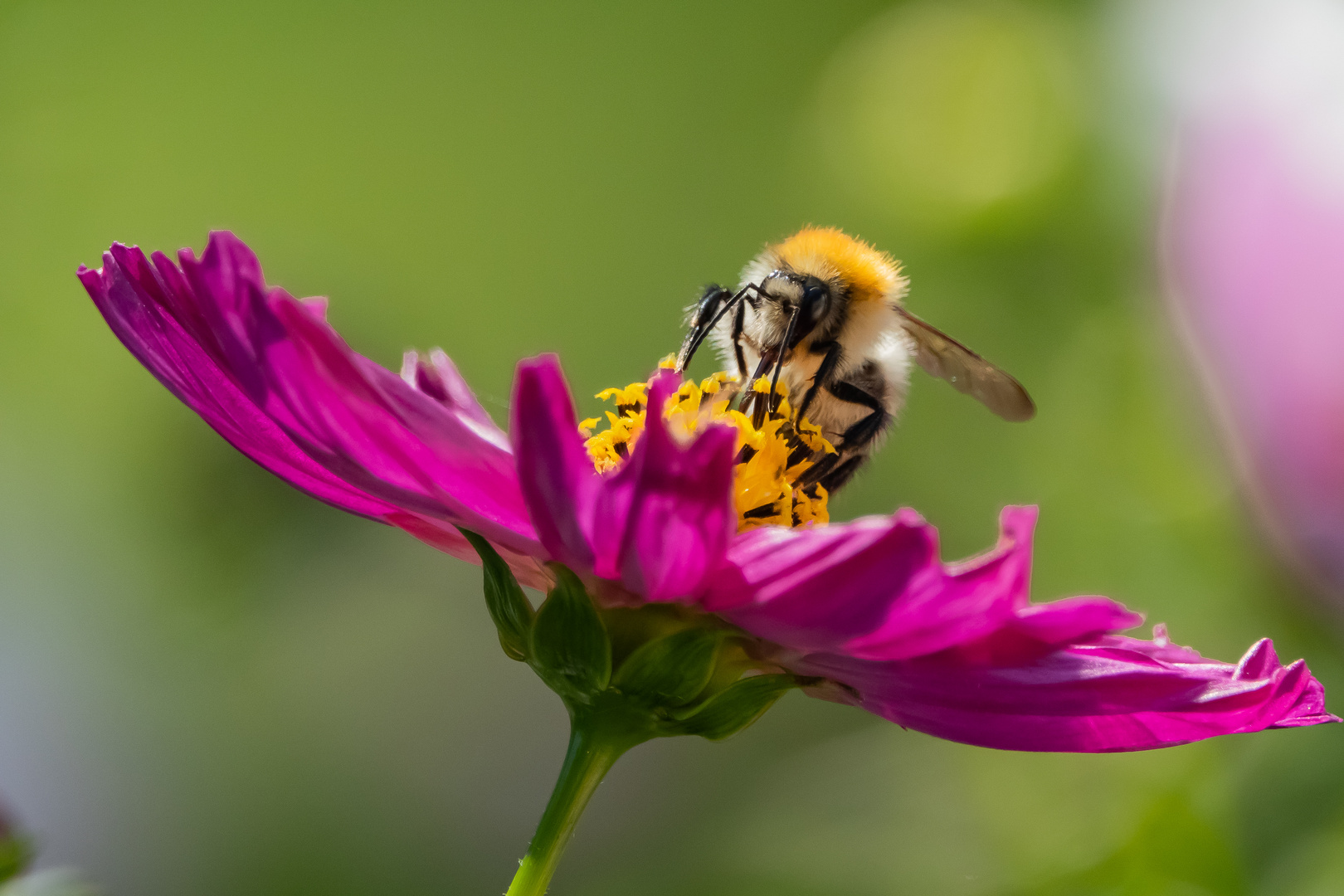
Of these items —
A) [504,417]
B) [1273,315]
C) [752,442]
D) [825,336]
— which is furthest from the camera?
[504,417]

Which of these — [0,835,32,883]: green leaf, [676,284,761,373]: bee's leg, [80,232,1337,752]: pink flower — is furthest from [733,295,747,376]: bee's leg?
Result: [0,835,32,883]: green leaf

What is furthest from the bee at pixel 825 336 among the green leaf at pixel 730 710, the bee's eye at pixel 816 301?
the green leaf at pixel 730 710

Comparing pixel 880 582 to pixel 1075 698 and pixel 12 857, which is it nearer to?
pixel 1075 698

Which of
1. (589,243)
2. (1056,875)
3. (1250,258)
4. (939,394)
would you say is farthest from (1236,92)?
(589,243)

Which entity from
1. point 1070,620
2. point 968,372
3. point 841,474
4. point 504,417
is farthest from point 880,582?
point 504,417

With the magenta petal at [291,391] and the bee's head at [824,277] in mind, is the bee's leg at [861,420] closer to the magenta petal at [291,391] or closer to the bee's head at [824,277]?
the bee's head at [824,277]

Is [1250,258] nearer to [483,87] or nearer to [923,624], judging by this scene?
[923,624]
